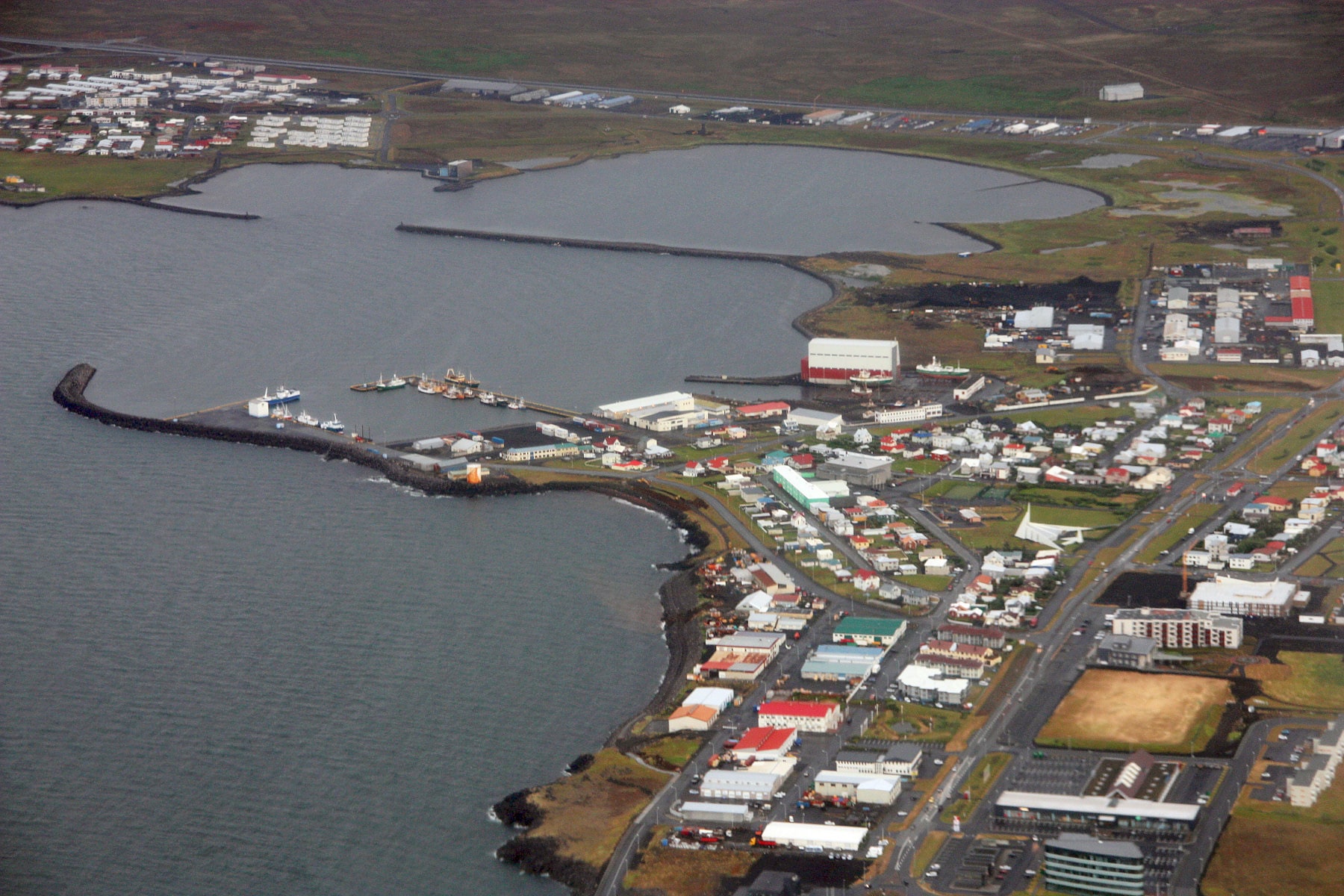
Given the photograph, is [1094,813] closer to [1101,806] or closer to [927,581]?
[1101,806]

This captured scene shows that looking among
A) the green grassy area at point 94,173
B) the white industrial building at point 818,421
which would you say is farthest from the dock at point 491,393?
the green grassy area at point 94,173

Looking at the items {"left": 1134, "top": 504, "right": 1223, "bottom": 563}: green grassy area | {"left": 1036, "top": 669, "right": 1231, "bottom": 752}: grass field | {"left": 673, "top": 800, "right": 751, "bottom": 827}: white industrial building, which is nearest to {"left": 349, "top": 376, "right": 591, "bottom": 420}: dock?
{"left": 1134, "top": 504, "right": 1223, "bottom": 563}: green grassy area

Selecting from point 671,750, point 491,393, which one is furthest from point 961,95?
point 671,750

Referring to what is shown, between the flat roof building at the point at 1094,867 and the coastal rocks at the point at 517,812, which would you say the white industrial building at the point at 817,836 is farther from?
the coastal rocks at the point at 517,812

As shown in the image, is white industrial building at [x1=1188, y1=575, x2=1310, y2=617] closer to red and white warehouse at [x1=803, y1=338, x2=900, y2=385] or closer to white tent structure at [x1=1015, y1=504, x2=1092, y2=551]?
white tent structure at [x1=1015, y1=504, x2=1092, y2=551]

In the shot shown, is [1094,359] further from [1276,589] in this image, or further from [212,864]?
[212,864]

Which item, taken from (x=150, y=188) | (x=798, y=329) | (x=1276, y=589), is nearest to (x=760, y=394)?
(x=798, y=329)

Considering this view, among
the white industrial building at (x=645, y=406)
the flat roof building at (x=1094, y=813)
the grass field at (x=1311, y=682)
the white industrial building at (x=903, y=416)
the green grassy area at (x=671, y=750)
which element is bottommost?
the white industrial building at (x=645, y=406)
